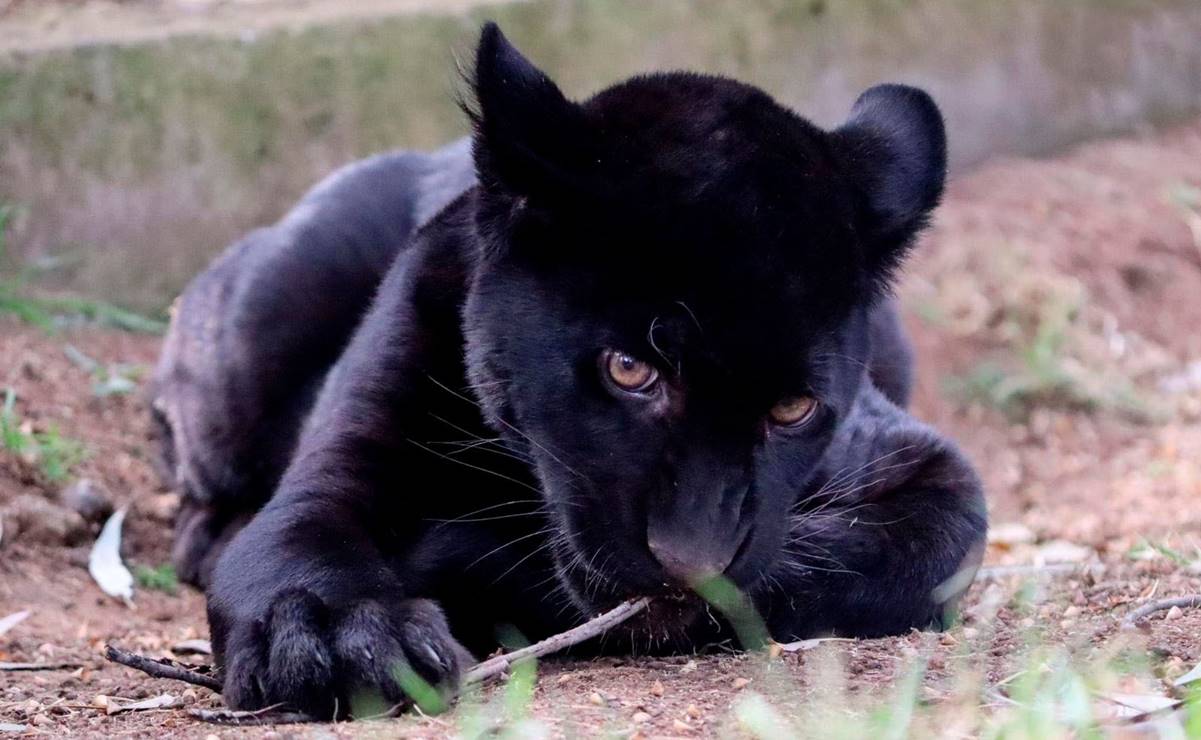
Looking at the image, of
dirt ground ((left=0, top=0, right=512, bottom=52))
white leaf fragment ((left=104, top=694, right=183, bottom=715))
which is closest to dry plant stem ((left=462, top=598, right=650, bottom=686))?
white leaf fragment ((left=104, top=694, right=183, bottom=715))

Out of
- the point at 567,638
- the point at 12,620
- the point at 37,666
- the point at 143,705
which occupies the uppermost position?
the point at 567,638

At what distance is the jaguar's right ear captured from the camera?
2980 mm

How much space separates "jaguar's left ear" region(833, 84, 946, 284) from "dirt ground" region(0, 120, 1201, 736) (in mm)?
906

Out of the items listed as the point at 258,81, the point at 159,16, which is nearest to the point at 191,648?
the point at 258,81

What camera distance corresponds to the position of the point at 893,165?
3447 mm

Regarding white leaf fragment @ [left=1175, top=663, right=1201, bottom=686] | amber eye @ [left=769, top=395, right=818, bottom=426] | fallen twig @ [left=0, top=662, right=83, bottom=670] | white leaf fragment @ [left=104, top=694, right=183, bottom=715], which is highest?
amber eye @ [left=769, top=395, right=818, bottom=426]

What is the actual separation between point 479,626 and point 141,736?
91cm

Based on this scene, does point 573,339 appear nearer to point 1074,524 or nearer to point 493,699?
point 493,699

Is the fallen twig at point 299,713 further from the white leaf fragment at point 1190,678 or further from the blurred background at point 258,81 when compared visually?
the blurred background at point 258,81

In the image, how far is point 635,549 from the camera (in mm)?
2771

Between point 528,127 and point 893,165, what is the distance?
95cm

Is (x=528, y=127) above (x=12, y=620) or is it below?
above

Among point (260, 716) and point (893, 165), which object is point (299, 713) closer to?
point (260, 716)

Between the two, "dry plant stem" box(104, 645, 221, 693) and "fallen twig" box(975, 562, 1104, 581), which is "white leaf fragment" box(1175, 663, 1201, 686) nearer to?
"fallen twig" box(975, 562, 1104, 581)
